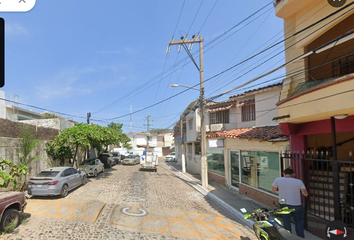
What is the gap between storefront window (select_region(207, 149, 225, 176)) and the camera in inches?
506

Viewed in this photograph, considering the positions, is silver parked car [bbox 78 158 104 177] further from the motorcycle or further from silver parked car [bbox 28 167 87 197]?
the motorcycle

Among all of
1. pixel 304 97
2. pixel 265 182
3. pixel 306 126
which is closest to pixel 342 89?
pixel 304 97

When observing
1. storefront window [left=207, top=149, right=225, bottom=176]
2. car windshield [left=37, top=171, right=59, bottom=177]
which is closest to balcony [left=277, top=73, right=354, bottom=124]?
storefront window [left=207, top=149, right=225, bottom=176]

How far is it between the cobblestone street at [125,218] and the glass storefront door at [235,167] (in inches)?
99.8

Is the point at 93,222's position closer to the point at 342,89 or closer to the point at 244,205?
the point at 244,205

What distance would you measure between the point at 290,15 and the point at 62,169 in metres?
11.6

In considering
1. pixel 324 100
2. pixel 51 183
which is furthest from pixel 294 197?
pixel 51 183

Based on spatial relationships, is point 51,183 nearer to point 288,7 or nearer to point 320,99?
point 320,99

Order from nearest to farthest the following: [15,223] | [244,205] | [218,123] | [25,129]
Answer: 1. [15,223]
2. [244,205]
3. [25,129]
4. [218,123]

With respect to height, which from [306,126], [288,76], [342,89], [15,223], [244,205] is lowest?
[244,205]

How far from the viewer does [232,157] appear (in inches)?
441

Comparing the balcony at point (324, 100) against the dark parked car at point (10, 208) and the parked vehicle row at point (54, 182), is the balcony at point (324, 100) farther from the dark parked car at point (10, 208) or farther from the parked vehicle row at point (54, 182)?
the parked vehicle row at point (54, 182)

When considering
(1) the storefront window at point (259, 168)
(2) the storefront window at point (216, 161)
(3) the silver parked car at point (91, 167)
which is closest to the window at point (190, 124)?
(2) the storefront window at point (216, 161)

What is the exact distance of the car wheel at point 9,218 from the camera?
4868 millimetres
